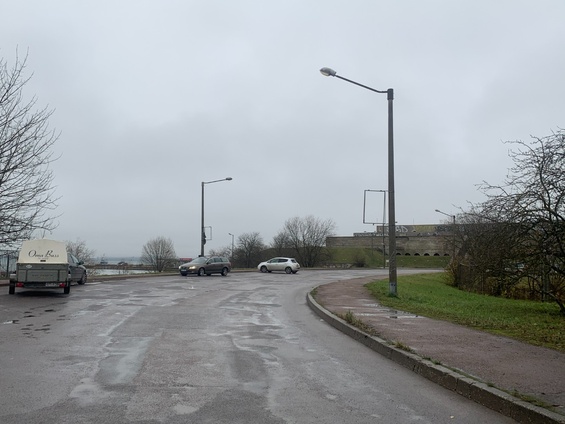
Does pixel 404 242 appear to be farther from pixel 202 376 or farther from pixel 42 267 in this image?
pixel 202 376

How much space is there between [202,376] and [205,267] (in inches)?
1316

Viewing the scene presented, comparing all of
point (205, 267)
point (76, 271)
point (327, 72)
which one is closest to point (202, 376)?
point (327, 72)

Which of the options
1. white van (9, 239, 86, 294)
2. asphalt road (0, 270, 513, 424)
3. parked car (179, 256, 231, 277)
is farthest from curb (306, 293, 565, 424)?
parked car (179, 256, 231, 277)

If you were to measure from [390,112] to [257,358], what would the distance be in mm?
13005

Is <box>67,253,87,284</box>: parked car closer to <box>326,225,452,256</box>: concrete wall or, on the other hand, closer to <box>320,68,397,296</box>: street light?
<box>320,68,397,296</box>: street light

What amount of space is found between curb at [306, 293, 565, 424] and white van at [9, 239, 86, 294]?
13754mm

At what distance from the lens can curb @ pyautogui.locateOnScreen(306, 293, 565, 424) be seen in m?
5.25

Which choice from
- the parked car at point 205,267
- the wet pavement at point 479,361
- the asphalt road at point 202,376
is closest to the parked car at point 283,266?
the parked car at point 205,267

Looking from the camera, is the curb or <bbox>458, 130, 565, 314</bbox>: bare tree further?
<bbox>458, 130, 565, 314</bbox>: bare tree

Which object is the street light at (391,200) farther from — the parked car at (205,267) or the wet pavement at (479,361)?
the parked car at (205,267)

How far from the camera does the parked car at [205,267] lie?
39438 mm

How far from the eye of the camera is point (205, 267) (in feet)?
131

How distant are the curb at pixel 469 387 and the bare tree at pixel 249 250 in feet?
259

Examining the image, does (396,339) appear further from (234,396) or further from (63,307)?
(63,307)
